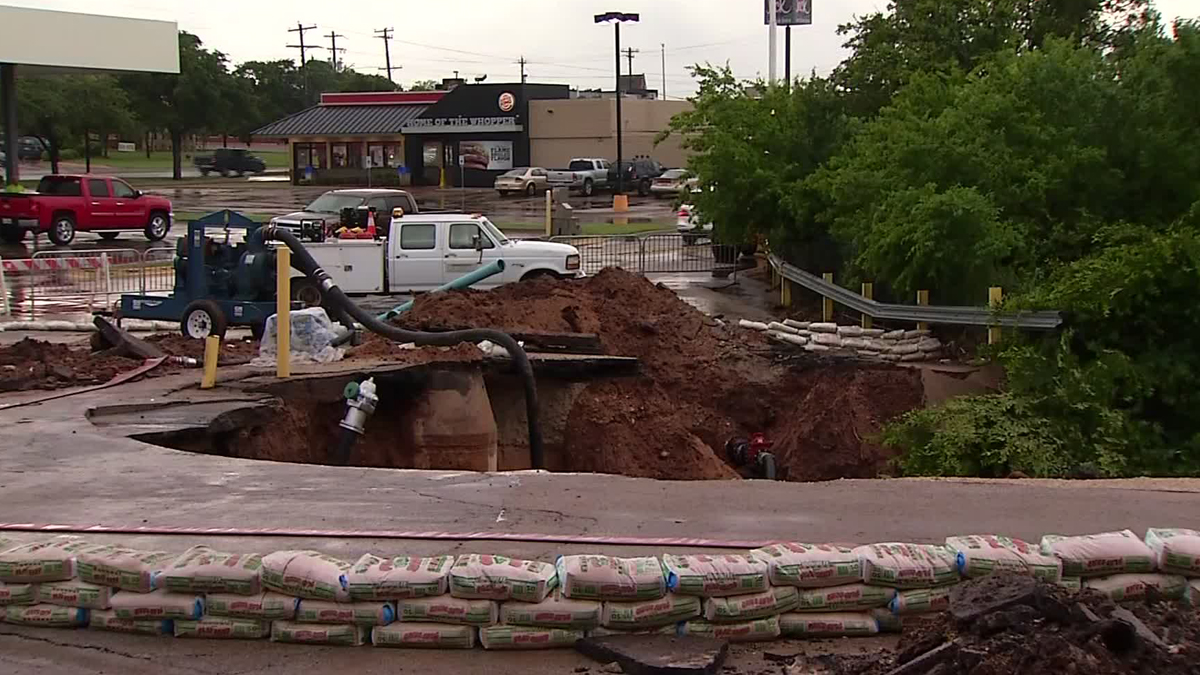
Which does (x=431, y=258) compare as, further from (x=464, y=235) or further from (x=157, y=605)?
(x=157, y=605)

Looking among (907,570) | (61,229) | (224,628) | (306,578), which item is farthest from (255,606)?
(61,229)

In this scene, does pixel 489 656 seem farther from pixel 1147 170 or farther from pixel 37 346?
pixel 1147 170

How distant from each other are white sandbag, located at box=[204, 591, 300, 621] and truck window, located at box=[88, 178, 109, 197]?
3479 centimetres

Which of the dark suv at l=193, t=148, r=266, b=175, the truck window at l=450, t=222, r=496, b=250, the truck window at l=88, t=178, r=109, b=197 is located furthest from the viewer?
the dark suv at l=193, t=148, r=266, b=175

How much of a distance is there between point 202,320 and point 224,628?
1320 centimetres

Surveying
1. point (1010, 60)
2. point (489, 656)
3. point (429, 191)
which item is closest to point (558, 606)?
point (489, 656)

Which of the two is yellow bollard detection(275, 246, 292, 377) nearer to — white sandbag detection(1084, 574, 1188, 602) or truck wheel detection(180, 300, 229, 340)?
truck wheel detection(180, 300, 229, 340)

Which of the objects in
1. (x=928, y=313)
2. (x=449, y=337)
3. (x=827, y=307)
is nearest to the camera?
(x=449, y=337)

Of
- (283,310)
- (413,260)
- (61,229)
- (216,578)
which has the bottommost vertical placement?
(216,578)

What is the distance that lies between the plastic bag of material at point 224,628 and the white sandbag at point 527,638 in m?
1.26

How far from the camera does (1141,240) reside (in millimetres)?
17266

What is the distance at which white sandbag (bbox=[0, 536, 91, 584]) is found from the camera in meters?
7.23

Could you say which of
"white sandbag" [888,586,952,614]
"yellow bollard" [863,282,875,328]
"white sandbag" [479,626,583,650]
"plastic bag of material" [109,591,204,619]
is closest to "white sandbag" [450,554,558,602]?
"white sandbag" [479,626,583,650]

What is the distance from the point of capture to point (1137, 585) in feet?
A: 23.4
